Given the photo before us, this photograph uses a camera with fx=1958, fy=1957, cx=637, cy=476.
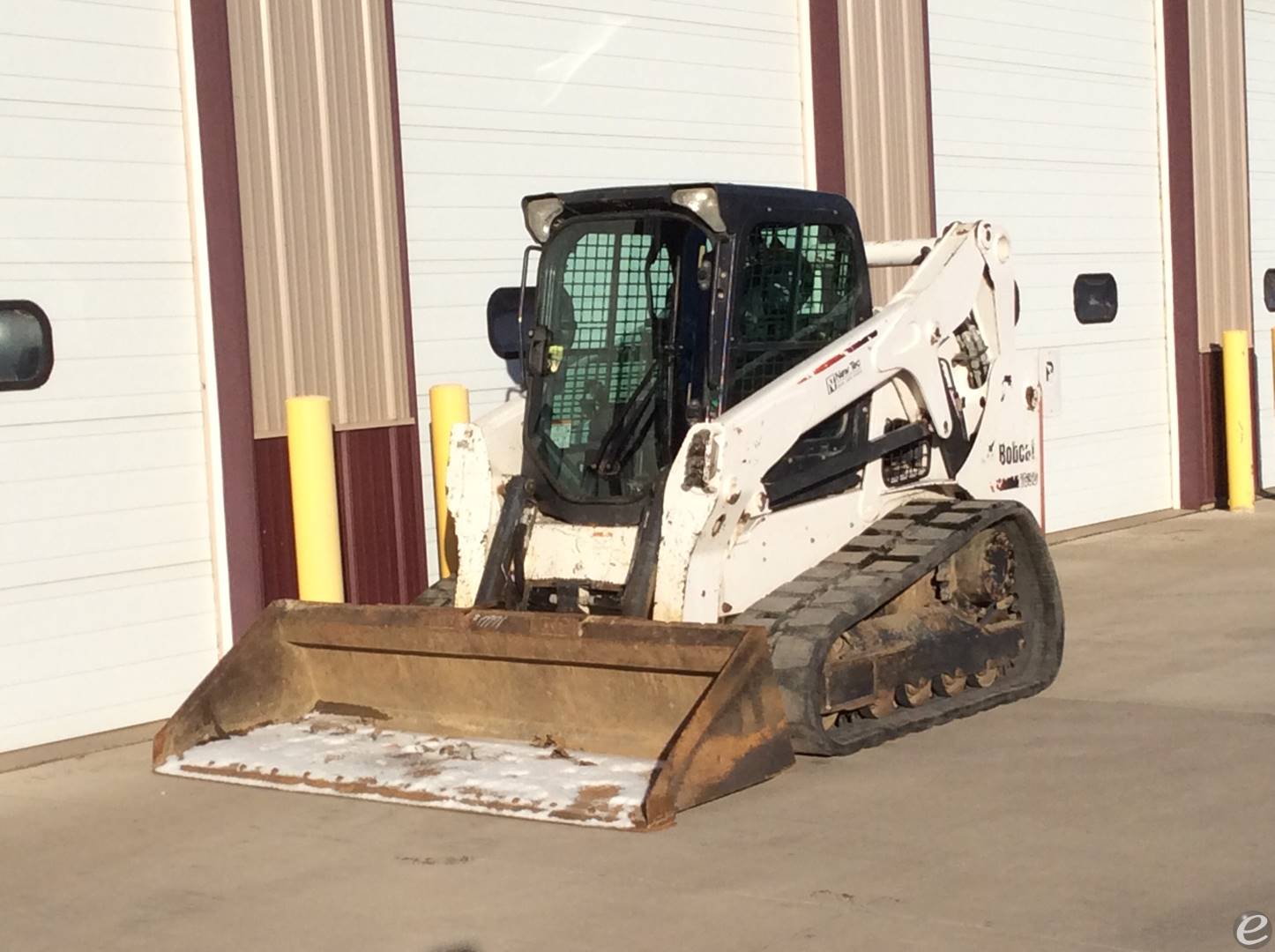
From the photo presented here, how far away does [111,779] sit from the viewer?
8711mm

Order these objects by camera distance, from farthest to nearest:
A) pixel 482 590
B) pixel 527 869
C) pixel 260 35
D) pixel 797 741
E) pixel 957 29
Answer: pixel 957 29, pixel 260 35, pixel 482 590, pixel 797 741, pixel 527 869

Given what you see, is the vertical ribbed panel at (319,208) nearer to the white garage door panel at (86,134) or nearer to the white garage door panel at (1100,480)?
the white garage door panel at (86,134)

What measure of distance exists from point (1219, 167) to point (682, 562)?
1158 cm

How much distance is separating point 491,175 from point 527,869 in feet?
19.0

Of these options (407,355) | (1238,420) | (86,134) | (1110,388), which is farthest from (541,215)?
(1238,420)

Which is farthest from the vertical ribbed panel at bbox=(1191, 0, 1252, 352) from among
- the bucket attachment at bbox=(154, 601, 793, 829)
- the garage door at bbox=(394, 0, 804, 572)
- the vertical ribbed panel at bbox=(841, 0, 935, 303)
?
the bucket attachment at bbox=(154, 601, 793, 829)

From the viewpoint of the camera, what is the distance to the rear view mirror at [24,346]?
9.20 metres

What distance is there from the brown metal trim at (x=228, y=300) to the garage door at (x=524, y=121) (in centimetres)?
132

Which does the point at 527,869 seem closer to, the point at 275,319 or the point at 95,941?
the point at 95,941

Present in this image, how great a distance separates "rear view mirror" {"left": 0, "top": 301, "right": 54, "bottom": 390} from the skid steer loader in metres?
→ 1.73

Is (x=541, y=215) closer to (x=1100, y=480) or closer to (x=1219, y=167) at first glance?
(x=1100, y=480)

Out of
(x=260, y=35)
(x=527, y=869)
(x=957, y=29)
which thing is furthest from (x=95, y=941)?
(x=957, y=29)

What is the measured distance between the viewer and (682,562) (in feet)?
26.0

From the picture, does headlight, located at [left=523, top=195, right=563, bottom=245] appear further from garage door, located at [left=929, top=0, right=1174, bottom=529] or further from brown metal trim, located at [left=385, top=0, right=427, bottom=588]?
garage door, located at [left=929, top=0, right=1174, bottom=529]
